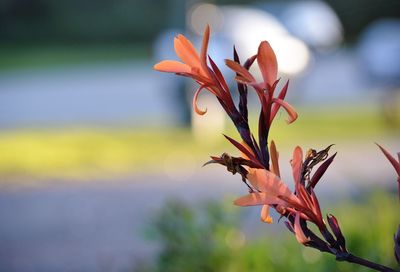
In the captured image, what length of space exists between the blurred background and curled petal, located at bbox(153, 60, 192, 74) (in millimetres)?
2143

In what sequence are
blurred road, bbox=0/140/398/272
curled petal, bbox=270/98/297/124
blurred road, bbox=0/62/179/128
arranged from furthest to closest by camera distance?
blurred road, bbox=0/62/179/128, blurred road, bbox=0/140/398/272, curled petal, bbox=270/98/297/124

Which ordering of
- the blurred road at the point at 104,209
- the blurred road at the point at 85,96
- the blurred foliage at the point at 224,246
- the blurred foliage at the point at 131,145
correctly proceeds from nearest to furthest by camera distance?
the blurred foliage at the point at 224,246 → the blurred road at the point at 104,209 → the blurred foliage at the point at 131,145 → the blurred road at the point at 85,96

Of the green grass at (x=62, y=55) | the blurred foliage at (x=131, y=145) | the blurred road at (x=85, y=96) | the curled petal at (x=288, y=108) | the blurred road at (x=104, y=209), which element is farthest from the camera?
the green grass at (x=62, y=55)

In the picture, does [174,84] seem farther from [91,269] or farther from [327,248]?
[327,248]

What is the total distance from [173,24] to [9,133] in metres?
2.90

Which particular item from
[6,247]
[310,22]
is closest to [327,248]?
[6,247]

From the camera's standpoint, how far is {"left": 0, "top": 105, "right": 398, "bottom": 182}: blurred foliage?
8.74 meters

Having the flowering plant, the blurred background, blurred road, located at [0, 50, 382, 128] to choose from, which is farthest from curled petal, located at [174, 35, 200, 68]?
blurred road, located at [0, 50, 382, 128]

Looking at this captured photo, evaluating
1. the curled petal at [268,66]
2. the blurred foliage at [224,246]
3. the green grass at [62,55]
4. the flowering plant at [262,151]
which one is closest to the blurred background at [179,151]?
the blurred foliage at [224,246]

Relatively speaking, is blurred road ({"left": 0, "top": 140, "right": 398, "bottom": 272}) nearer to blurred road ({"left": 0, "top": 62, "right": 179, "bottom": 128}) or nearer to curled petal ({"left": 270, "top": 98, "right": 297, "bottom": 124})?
curled petal ({"left": 270, "top": 98, "right": 297, "bottom": 124})

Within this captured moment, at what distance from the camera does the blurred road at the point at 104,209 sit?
5484 mm

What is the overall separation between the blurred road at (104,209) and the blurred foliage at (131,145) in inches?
19.3

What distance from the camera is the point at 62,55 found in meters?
27.5

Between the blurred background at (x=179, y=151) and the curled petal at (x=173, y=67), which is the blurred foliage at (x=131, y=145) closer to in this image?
the blurred background at (x=179, y=151)
